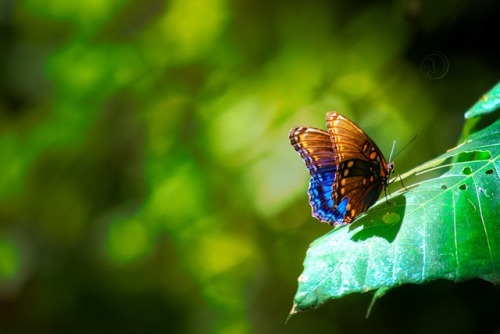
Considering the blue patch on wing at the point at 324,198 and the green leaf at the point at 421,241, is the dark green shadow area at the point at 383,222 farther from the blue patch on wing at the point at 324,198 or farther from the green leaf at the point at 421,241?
the blue patch on wing at the point at 324,198

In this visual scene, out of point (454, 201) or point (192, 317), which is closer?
point (454, 201)

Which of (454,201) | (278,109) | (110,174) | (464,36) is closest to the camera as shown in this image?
(454,201)

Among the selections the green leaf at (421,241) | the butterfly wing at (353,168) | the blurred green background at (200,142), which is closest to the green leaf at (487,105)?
the green leaf at (421,241)

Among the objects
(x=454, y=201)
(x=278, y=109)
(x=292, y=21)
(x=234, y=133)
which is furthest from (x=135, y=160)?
(x=454, y=201)

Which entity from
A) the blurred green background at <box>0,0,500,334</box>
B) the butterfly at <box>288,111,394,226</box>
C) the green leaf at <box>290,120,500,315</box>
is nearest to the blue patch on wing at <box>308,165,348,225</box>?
the butterfly at <box>288,111,394,226</box>

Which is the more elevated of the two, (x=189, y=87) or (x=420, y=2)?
(x=189, y=87)

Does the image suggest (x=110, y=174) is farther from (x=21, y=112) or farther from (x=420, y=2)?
(x=420, y=2)

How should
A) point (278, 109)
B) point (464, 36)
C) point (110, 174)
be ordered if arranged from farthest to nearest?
point (110, 174), point (464, 36), point (278, 109)
